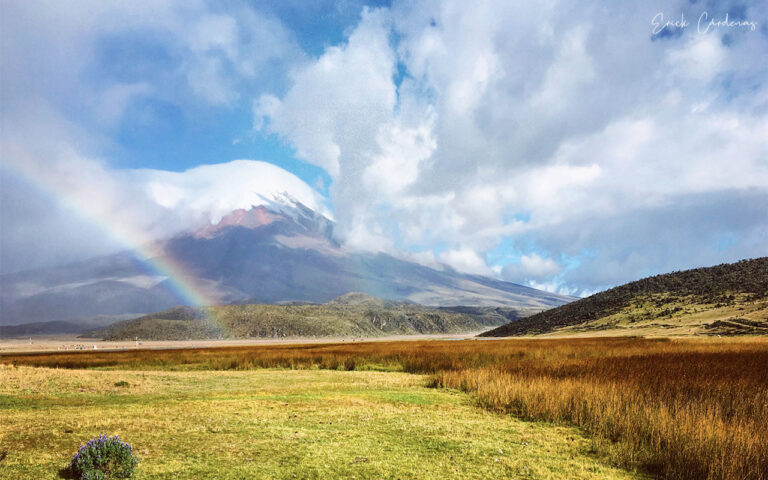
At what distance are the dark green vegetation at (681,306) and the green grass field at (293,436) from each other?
2493 inches

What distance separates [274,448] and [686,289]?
114 m

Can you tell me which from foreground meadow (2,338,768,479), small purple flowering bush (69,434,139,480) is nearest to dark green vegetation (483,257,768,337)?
foreground meadow (2,338,768,479)

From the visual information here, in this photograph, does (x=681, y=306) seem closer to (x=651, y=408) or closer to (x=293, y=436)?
(x=651, y=408)

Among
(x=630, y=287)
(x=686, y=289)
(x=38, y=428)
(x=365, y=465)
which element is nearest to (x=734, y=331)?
(x=686, y=289)

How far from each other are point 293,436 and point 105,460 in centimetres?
452

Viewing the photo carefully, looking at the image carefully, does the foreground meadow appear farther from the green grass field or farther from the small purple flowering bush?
the small purple flowering bush

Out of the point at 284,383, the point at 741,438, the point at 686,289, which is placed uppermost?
the point at 686,289

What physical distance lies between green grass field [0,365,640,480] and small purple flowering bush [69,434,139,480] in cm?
37

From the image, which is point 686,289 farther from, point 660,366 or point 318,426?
point 318,426

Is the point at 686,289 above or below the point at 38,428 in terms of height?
above

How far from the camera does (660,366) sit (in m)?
20.0

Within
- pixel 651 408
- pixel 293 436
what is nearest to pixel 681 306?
pixel 651 408

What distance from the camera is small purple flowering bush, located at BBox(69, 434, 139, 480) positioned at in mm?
7719

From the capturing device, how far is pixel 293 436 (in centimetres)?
1111
